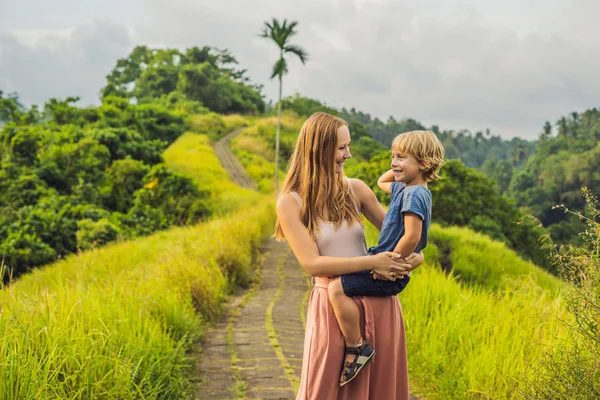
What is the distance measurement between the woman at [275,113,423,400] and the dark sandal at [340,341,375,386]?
36 millimetres

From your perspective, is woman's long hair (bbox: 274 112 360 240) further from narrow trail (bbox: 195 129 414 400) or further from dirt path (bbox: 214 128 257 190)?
dirt path (bbox: 214 128 257 190)

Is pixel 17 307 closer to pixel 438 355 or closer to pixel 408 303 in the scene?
pixel 438 355

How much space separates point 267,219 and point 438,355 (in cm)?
953

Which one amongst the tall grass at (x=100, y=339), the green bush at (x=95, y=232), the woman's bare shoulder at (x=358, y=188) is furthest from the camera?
the green bush at (x=95, y=232)

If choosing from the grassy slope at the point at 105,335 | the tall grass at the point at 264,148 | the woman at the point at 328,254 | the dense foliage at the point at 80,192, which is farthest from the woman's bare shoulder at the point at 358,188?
the tall grass at the point at 264,148

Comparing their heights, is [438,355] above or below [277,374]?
above

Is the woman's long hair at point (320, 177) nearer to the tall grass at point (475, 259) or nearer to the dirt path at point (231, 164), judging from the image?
the tall grass at point (475, 259)

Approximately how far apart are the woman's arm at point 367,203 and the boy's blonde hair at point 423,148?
26cm

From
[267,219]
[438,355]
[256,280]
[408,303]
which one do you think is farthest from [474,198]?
[438,355]

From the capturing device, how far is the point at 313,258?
2.04 m

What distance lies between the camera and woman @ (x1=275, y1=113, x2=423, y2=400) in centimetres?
206

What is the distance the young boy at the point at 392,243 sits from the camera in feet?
6.57

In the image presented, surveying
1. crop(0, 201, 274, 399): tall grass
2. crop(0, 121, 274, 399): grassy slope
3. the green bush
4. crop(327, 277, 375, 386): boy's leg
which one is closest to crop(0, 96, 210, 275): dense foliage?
the green bush

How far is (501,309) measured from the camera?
13.4 feet
